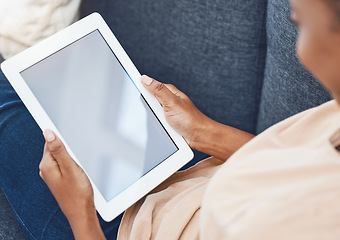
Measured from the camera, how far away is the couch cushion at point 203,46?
93 cm

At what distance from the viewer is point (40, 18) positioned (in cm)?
92

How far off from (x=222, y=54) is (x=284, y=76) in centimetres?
17

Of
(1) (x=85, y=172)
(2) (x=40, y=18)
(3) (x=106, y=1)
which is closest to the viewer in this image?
(1) (x=85, y=172)

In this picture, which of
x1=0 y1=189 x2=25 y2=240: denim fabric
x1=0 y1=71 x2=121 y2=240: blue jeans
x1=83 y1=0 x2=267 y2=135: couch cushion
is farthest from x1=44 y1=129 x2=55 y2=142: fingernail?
x1=83 y1=0 x2=267 y2=135: couch cushion

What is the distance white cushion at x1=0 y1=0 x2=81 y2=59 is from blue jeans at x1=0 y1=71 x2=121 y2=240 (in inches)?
5.8

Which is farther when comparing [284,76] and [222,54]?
[222,54]

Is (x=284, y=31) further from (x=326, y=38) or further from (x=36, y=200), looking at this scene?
(x=36, y=200)

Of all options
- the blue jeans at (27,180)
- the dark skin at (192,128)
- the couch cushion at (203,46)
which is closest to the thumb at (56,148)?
the dark skin at (192,128)

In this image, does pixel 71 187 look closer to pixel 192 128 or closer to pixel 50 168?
pixel 50 168

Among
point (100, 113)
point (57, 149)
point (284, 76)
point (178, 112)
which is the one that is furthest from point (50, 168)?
point (284, 76)

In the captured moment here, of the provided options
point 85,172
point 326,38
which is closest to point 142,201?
point 85,172

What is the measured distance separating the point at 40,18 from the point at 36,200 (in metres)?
0.37

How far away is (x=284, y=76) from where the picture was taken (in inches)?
33.6

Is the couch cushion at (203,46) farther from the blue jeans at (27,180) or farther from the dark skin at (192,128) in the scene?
the blue jeans at (27,180)
